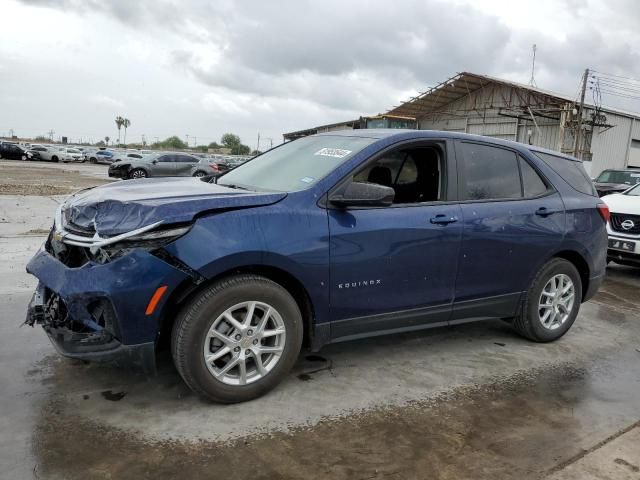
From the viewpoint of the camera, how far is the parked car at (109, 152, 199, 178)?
26203mm

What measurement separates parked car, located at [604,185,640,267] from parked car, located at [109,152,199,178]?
21.1m

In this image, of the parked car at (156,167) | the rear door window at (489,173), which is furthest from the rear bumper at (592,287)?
the parked car at (156,167)

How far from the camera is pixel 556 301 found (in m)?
4.71

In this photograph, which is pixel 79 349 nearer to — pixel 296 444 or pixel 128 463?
pixel 128 463

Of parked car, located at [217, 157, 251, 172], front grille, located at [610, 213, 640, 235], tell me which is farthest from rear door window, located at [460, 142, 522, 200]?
front grille, located at [610, 213, 640, 235]

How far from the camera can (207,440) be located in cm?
290

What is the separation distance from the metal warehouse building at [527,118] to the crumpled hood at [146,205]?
90.1 feet

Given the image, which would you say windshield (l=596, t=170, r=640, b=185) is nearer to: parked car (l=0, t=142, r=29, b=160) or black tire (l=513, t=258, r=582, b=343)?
black tire (l=513, t=258, r=582, b=343)

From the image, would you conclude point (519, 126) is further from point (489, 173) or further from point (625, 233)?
point (489, 173)

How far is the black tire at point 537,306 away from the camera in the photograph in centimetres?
453

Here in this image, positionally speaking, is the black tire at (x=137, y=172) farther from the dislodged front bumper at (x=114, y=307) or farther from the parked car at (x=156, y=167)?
the dislodged front bumper at (x=114, y=307)

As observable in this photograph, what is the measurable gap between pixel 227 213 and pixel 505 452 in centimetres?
205

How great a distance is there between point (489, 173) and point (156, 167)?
24.0 m

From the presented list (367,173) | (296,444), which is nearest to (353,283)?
(367,173)
